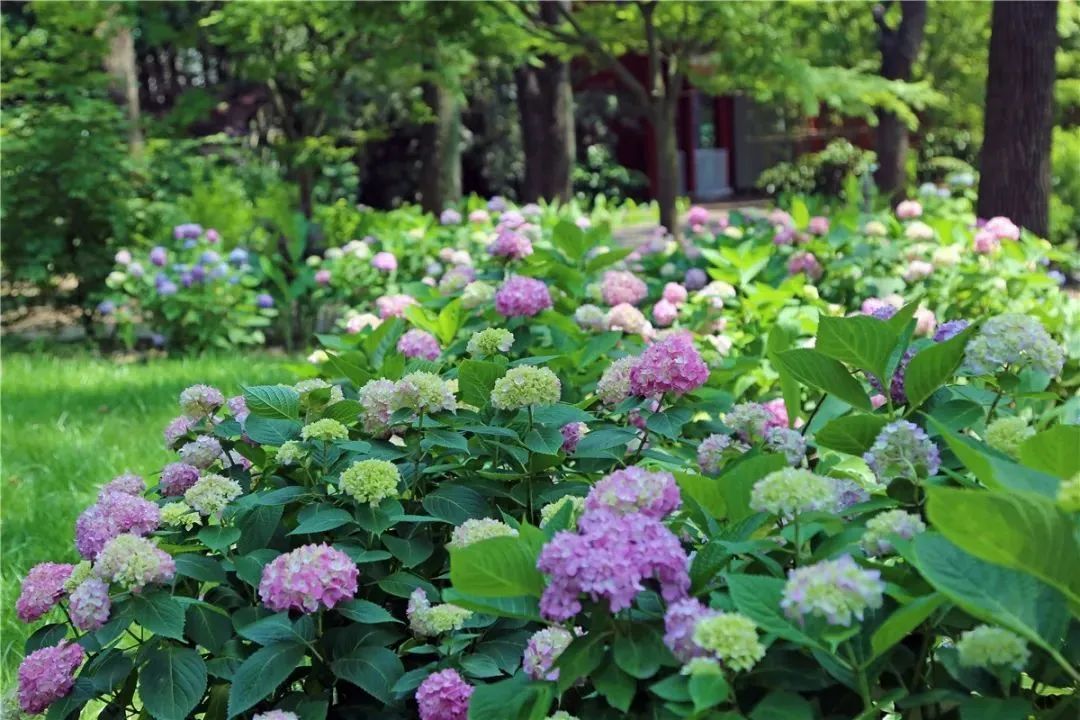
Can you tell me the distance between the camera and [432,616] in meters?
1.35

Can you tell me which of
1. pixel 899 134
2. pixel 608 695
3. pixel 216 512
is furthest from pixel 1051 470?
pixel 899 134

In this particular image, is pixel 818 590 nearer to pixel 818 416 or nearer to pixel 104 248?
pixel 818 416

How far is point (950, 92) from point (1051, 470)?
17149mm

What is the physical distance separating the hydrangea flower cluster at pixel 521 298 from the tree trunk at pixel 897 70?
9990 millimetres

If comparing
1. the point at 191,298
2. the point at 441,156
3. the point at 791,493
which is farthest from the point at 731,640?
the point at 441,156

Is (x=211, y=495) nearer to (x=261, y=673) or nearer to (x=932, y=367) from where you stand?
(x=261, y=673)

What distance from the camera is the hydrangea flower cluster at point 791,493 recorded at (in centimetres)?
109

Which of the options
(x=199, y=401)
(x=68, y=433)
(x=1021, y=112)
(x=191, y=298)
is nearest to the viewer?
(x=199, y=401)

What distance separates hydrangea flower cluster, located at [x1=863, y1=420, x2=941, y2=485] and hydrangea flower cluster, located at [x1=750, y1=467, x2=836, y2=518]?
153mm

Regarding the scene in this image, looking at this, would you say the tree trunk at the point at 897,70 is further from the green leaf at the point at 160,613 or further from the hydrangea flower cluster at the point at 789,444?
the green leaf at the point at 160,613

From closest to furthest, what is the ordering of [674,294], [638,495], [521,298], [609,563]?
[609,563] < [638,495] < [521,298] < [674,294]

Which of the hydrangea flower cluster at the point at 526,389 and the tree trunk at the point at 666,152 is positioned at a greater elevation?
the tree trunk at the point at 666,152

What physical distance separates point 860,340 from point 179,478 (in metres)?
1.02

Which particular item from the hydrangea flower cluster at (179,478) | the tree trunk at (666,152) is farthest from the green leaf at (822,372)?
the tree trunk at (666,152)
